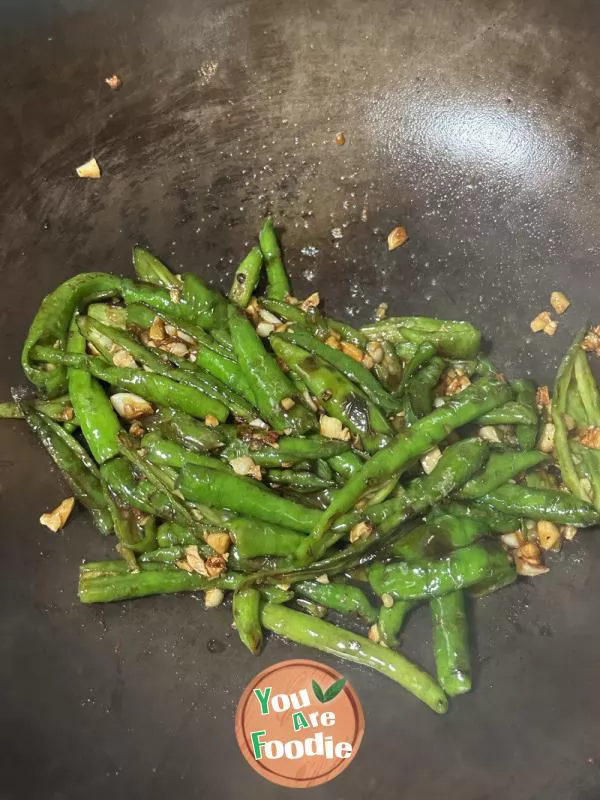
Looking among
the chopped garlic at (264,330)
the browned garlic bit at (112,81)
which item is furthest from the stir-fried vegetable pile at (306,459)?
the browned garlic bit at (112,81)

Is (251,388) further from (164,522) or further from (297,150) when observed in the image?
(297,150)

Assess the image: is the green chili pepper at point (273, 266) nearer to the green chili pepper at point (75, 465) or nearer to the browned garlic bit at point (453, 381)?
the browned garlic bit at point (453, 381)

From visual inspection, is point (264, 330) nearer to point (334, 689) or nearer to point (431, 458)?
point (431, 458)

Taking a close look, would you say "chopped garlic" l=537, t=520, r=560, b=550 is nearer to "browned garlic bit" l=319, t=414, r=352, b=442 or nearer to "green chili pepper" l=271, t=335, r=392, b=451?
"green chili pepper" l=271, t=335, r=392, b=451

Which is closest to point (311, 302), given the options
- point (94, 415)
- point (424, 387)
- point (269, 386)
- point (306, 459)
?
point (269, 386)

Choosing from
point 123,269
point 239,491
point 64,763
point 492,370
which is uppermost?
point 123,269

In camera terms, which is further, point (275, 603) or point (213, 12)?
point (213, 12)

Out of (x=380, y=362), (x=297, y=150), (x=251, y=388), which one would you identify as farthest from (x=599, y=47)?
(x=251, y=388)

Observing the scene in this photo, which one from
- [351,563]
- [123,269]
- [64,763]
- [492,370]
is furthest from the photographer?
[123,269]
